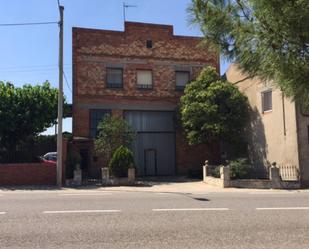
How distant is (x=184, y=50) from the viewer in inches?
1214

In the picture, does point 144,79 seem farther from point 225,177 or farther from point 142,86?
point 225,177

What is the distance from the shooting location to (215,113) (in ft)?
85.7

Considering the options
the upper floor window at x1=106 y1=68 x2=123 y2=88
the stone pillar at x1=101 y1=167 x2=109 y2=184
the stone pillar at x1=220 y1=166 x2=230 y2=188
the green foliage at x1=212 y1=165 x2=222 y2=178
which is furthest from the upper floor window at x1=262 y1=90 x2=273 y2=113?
the stone pillar at x1=101 y1=167 x2=109 y2=184

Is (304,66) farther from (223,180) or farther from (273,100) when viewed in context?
(273,100)

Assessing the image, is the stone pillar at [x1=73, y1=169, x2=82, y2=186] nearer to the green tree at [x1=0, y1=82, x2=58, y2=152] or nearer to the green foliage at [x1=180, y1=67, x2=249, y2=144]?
the green tree at [x1=0, y1=82, x2=58, y2=152]

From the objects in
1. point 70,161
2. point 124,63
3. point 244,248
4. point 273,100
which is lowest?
point 244,248

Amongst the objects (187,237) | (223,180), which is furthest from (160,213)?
(223,180)

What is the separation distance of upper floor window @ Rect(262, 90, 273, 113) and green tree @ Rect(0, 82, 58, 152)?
11.8m

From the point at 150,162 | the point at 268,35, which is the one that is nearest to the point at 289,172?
the point at 150,162

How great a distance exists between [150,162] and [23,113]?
30.8 ft

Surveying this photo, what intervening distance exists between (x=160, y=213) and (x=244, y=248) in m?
3.91

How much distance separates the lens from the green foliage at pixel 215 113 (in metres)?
26.1

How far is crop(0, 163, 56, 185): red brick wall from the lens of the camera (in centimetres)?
2288

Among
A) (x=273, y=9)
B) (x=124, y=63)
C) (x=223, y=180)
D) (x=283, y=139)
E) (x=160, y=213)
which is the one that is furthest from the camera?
(x=124, y=63)
